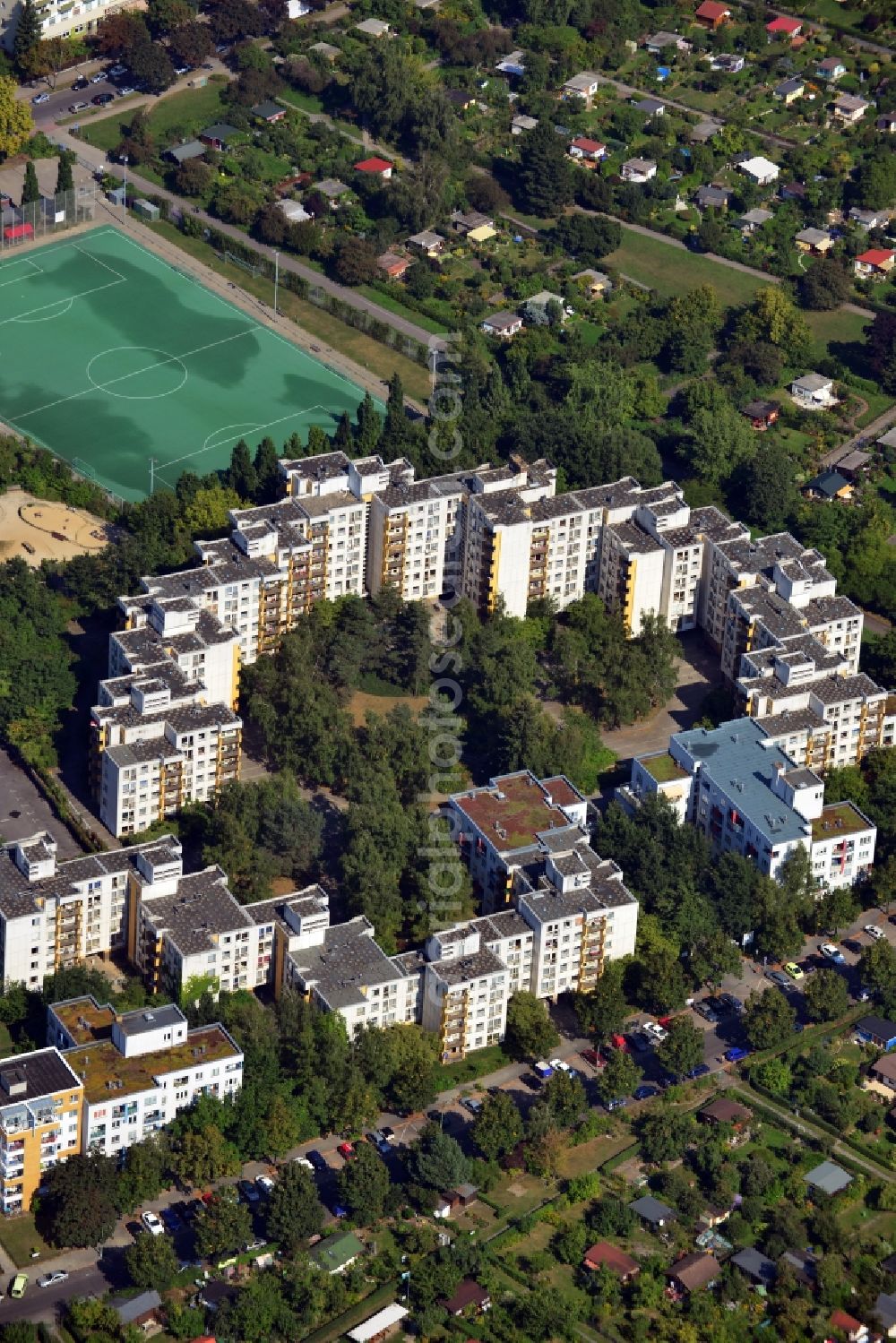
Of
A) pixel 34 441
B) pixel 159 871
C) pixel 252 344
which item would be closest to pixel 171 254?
pixel 252 344

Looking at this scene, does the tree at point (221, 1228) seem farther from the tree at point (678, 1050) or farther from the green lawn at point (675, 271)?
the green lawn at point (675, 271)

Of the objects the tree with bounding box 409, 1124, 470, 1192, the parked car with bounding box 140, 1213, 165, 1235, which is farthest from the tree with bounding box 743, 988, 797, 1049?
the parked car with bounding box 140, 1213, 165, 1235

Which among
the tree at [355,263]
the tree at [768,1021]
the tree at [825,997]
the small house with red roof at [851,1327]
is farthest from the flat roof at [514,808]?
the tree at [355,263]

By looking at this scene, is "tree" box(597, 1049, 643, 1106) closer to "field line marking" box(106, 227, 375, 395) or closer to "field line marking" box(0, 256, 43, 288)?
"field line marking" box(106, 227, 375, 395)

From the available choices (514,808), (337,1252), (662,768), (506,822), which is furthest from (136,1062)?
(662,768)

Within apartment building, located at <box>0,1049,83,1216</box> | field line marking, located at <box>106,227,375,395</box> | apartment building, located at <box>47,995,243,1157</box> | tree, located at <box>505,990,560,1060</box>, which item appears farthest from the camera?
field line marking, located at <box>106,227,375,395</box>

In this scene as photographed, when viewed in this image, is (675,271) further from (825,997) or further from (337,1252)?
(337,1252)

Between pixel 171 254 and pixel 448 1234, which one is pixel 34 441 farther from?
pixel 448 1234
